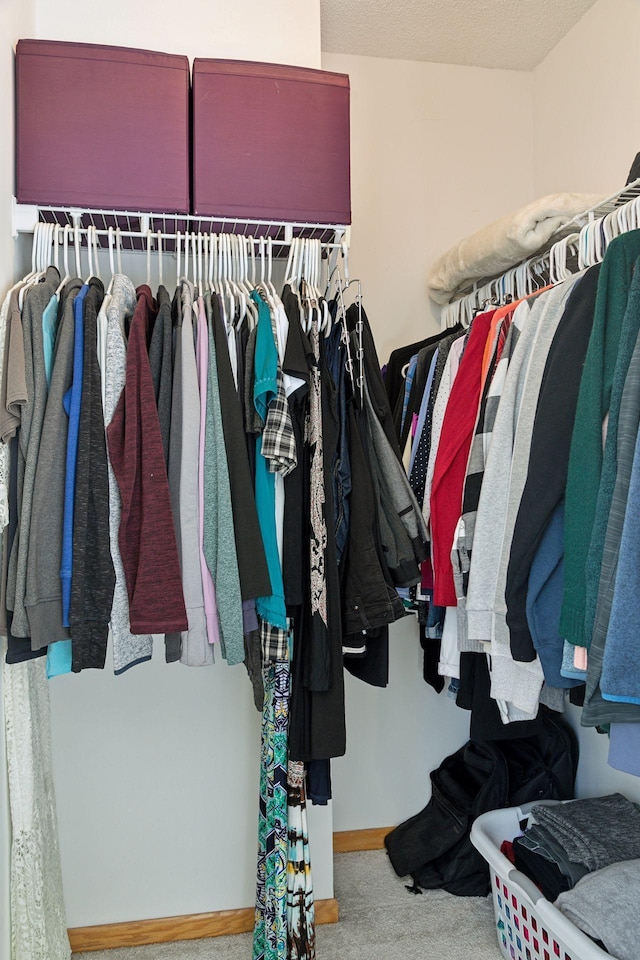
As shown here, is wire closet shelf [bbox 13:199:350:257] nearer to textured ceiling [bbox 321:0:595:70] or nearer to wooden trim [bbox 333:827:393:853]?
textured ceiling [bbox 321:0:595:70]

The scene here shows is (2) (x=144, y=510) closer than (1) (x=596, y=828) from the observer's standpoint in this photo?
Yes

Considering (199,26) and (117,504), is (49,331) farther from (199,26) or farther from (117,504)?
(199,26)

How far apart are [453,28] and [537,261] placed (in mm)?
1083

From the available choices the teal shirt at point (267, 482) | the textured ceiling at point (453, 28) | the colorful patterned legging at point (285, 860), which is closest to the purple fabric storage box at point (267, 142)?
the teal shirt at point (267, 482)

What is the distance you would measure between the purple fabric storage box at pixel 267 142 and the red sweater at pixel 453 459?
458 millimetres

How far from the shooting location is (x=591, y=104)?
234 centimetres

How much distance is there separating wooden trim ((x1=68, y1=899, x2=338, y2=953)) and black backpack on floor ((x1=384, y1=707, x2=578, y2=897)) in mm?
384

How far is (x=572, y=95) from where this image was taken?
2457mm

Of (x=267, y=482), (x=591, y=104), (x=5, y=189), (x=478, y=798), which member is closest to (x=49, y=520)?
(x=267, y=482)

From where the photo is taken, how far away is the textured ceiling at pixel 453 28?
7.68 ft

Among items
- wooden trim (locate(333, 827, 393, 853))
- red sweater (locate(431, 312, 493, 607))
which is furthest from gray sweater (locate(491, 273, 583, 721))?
wooden trim (locate(333, 827, 393, 853))

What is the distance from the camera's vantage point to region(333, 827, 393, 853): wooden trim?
8.36ft

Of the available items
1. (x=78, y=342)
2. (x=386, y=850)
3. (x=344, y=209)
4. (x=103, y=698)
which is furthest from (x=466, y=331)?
(x=386, y=850)

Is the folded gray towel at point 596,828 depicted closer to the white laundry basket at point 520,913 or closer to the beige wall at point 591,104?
the white laundry basket at point 520,913
